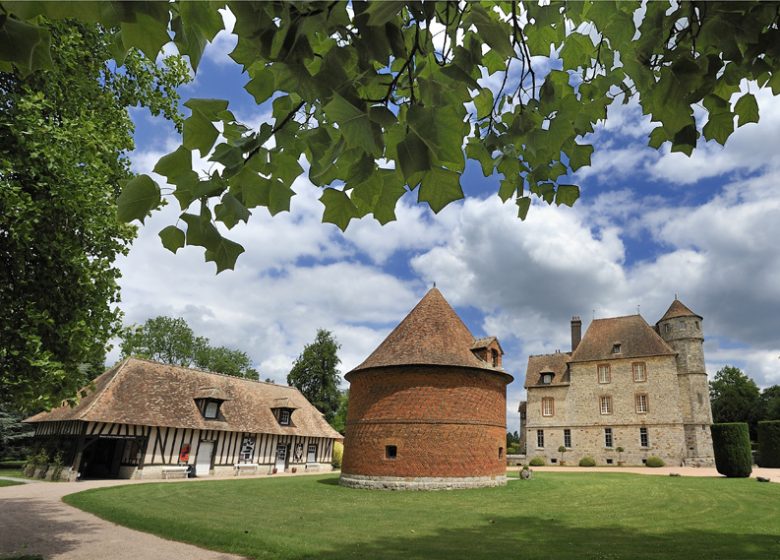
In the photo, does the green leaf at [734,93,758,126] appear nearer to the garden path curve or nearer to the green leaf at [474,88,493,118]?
the green leaf at [474,88,493,118]

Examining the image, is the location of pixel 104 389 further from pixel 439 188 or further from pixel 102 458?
pixel 439 188

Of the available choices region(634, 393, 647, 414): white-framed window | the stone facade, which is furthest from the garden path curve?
region(634, 393, 647, 414): white-framed window

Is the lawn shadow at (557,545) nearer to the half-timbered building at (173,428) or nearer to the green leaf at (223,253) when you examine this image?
the green leaf at (223,253)

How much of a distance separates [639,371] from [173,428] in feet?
118

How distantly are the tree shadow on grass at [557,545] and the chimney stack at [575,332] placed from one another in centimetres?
3667

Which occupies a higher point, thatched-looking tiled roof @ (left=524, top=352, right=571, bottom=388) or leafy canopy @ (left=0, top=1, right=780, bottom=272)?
thatched-looking tiled roof @ (left=524, top=352, right=571, bottom=388)

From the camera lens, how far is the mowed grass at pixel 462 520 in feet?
31.1

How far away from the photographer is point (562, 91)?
11.2ft

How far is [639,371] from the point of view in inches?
1587

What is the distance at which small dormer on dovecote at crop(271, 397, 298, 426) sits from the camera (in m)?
34.5

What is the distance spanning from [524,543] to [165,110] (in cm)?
1233

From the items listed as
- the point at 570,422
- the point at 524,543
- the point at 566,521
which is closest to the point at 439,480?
the point at 566,521

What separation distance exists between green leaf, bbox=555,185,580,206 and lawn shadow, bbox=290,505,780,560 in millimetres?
7698

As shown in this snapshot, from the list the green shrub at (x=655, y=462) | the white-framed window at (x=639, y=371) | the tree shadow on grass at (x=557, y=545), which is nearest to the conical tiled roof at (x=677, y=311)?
the white-framed window at (x=639, y=371)
